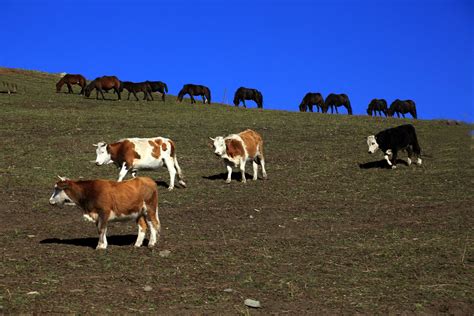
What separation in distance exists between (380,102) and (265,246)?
1591 inches

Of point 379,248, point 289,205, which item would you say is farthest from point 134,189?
point 289,205

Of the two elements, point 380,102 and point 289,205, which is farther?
point 380,102

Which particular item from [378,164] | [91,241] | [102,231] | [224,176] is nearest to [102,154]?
[224,176]

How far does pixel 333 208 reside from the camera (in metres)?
15.4

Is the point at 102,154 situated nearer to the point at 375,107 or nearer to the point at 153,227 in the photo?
the point at 153,227

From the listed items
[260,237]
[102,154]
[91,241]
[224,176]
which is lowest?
[91,241]

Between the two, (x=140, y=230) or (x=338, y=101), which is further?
(x=338, y=101)

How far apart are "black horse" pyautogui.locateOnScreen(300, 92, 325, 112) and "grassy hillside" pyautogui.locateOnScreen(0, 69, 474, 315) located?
22.2 m

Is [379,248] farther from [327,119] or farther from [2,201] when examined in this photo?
[327,119]

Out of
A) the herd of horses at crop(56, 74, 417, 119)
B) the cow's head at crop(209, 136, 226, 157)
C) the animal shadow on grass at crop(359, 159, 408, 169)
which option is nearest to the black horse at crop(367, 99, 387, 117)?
the herd of horses at crop(56, 74, 417, 119)

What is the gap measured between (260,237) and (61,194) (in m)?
3.86

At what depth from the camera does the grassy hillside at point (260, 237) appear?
8500 millimetres

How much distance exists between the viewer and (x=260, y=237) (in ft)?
40.3

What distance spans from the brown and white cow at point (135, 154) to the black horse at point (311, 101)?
32726mm
